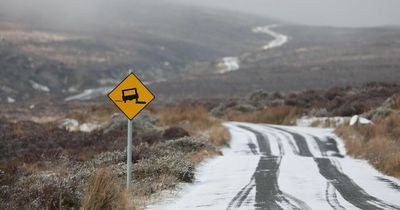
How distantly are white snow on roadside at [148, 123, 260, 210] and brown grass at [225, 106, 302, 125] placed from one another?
1190 cm

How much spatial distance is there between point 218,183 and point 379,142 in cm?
679

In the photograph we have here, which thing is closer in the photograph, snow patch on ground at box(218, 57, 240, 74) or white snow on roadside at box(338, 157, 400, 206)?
white snow on roadside at box(338, 157, 400, 206)

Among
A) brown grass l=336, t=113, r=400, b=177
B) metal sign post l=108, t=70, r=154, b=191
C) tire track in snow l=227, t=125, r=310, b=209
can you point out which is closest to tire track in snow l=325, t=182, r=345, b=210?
tire track in snow l=227, t=125, r=310, b=209

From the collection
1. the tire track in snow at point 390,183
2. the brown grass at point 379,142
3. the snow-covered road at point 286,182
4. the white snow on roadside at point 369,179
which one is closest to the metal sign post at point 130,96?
the snow-covered road at point 286,182

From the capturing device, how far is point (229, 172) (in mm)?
13703

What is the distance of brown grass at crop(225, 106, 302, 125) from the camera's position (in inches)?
1185

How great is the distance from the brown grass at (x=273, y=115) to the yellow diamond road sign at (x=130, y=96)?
1950cm

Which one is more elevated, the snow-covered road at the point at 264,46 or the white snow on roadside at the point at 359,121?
the snow-covered road at the point at 264,46

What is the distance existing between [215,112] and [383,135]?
1714cm

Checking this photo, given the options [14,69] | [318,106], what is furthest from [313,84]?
[14,69]

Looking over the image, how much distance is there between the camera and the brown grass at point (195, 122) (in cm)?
2046

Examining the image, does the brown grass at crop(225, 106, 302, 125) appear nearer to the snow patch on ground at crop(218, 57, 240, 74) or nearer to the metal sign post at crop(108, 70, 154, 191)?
the metal sign post at crop(108, 70, 154, 191)

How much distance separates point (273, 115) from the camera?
31094 mm

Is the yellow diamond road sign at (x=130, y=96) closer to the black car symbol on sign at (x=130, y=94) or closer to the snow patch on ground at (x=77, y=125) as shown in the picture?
the black car symbol on sign at (x=130, y=94)
